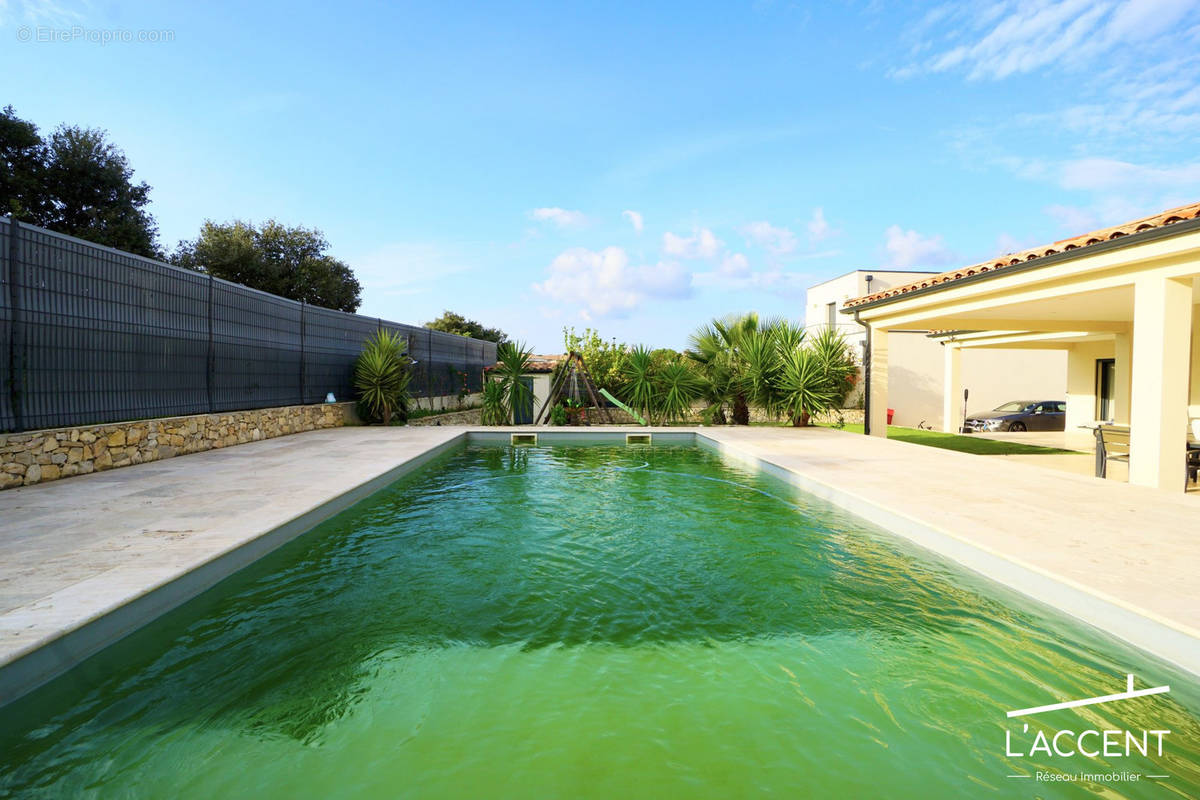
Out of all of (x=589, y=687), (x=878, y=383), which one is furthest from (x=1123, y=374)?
(x=589, y=687)

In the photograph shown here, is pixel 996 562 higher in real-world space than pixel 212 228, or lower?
lower

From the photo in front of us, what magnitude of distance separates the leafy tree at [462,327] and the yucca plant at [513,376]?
2878cm

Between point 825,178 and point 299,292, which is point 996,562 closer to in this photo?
point 825,178

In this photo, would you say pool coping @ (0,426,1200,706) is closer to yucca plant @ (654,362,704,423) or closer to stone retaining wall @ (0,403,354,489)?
stone retaining wall @ (0,403,354,489)

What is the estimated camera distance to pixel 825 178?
59.2 feet

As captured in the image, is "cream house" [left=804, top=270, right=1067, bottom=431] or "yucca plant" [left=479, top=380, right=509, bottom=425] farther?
"cream house" [left=804, top=270, right=1067, bottom=431]

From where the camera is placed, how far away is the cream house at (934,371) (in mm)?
20766

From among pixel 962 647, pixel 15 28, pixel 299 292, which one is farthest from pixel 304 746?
pixel 299 292

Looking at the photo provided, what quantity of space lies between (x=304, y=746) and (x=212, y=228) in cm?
3137

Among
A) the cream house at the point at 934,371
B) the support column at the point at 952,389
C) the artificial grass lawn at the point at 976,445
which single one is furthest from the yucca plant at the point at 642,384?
the support column at the point at 952,389

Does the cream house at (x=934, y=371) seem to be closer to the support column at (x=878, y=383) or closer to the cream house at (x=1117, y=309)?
the cream house at (x=1117, y=309)

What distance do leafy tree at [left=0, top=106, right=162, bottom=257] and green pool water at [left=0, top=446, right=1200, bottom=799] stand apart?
22.9 m

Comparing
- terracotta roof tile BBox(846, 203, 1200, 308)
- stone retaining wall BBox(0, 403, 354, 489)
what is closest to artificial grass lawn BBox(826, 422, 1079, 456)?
terracotta roof tile BBox(846, 203, 1200, 308)

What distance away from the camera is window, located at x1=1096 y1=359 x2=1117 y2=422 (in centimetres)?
1644
